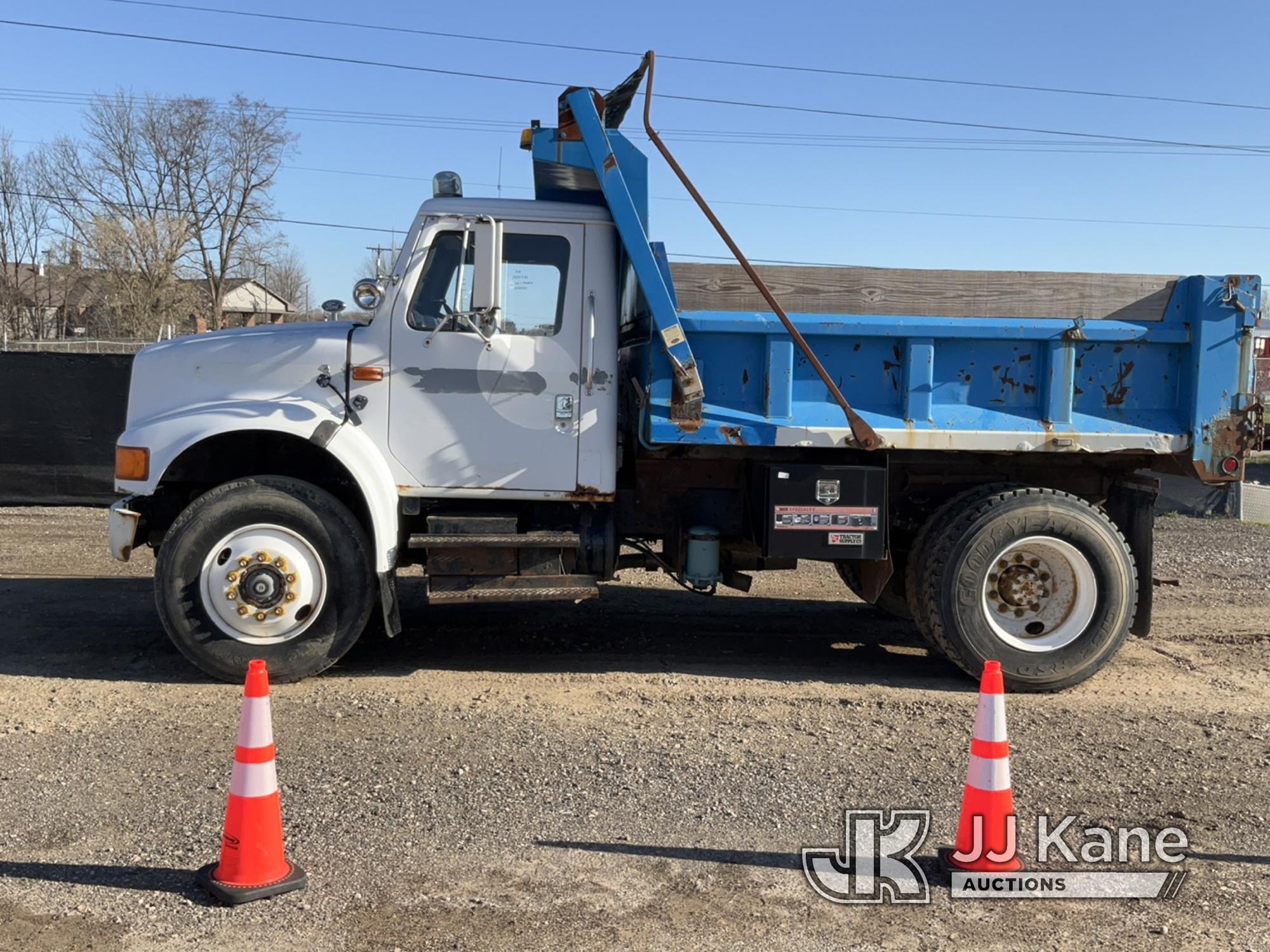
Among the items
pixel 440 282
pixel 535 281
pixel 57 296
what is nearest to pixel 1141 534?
pixel 535 281

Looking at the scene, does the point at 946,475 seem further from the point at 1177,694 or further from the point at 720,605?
the point at 720,605

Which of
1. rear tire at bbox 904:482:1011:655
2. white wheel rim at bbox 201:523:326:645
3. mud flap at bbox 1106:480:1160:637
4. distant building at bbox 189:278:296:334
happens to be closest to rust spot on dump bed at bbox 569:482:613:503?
white wheel rim at bbox 201:523:326:645

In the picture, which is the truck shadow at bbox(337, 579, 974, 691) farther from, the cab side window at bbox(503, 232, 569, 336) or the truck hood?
the cab side window at bbox(503, 232, 569, 336)

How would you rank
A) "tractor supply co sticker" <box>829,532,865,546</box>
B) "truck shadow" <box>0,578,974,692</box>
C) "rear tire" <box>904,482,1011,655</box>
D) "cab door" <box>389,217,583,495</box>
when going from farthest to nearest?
1. "truck shadow" <box>0,578,974,692</box>
2. "rear tire" <box>904,482,1011,655</box>
3. "tractor supply co sticker" <box>829,532,865,546</box>
4. "cab door" <box>389,217,583,495</box>

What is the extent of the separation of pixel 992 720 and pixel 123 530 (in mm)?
4653

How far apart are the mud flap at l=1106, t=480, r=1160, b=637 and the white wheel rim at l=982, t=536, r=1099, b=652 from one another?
0.50 meters

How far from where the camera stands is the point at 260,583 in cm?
562

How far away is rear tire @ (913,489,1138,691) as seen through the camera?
231 inches

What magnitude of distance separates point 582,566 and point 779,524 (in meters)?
1.20

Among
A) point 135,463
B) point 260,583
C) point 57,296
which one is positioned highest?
point 57,296

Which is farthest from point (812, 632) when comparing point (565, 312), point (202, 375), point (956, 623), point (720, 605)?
point (202, 375)

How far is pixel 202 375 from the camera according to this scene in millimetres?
5828

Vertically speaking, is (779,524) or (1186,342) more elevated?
(1186,342)

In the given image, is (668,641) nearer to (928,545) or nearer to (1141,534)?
(928,545)
